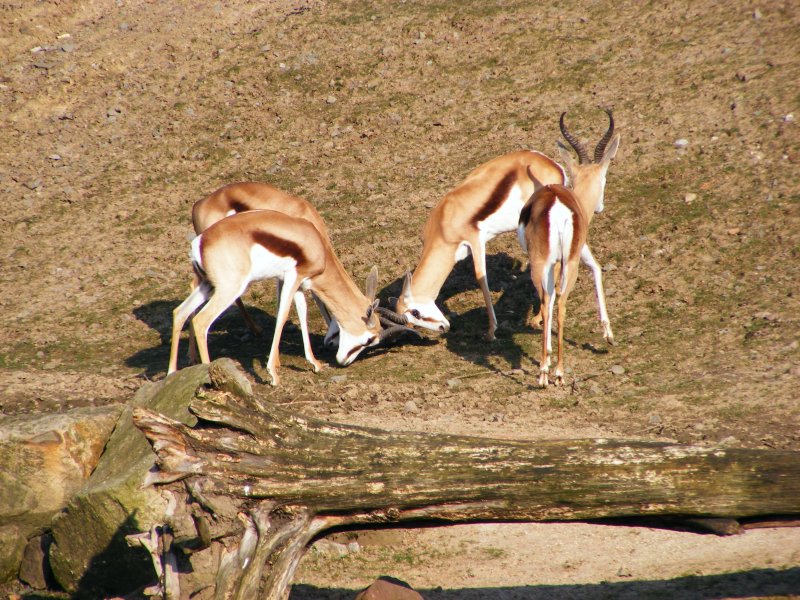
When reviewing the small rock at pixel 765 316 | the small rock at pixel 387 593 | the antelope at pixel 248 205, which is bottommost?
the small rock at pixel 387 593

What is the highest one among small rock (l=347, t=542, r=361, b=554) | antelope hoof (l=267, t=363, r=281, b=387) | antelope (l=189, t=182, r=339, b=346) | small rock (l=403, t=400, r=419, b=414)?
antelope (l=189, t=182, r=339, b=346)

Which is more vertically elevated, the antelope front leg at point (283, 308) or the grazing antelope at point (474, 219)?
the grazing antelope at point (474, 219)

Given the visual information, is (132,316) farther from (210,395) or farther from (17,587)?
(210,395)

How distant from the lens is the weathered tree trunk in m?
4.39

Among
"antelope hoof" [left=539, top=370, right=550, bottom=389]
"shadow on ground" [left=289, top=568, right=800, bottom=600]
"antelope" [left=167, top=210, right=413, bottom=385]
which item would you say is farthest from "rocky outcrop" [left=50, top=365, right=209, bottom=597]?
"antelope hoof" [left=539, top=370, right=550, bottom=389]

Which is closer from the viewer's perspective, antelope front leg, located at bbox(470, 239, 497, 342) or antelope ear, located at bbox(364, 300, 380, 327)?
antelope ear, located at bbox(364, 300, 380, 327)

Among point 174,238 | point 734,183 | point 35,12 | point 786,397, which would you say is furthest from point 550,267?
point 35,12

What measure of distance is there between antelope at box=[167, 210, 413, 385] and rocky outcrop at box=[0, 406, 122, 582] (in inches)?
80.4

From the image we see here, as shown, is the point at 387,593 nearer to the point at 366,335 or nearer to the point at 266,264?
the point at 266,264

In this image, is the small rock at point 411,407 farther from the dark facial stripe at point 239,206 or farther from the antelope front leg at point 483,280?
the dark facial stripe at point 239,206

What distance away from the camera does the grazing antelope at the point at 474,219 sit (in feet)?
33.1

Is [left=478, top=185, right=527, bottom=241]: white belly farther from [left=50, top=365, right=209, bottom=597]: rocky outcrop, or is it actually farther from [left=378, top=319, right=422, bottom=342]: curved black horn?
[left=50, top=365, right=209, bottom=597]: rocky outcrop

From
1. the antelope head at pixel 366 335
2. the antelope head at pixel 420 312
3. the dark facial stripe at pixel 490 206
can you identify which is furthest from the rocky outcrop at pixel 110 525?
the dark facial stripe at pixel 490 206

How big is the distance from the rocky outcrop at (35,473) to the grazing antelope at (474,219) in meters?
4.22
